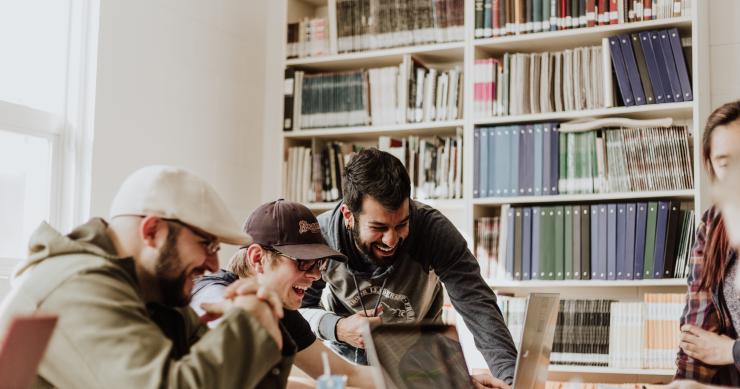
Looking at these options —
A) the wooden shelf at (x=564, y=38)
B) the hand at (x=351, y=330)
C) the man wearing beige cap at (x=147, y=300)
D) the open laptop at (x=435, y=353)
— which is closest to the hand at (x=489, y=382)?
the open laptop at (x=435, y=353)

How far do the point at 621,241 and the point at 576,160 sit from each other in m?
0.42

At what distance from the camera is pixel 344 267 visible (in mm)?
2838

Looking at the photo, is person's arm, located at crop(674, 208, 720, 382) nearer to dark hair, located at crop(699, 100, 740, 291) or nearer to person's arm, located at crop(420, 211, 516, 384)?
dark hair, located at crop(699, 100, 740, 291)

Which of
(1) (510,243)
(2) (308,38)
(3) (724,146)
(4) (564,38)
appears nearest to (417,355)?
(3) (724,146)

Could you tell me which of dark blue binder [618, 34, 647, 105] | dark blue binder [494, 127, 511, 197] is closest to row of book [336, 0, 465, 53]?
dark blue binder [494, 127, 511, 197]

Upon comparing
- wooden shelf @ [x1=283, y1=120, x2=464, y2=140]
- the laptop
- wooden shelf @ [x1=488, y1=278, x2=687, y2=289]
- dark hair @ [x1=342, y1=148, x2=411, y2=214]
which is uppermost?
wooden shelf @ [x1=283, y1=120, x2=464, y2=140]

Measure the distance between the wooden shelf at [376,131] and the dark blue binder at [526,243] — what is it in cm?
54

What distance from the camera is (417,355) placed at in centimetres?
174

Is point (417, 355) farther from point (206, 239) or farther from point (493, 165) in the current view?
point (493, 165)

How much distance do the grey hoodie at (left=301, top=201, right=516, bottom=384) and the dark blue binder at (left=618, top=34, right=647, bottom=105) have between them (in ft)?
4.86

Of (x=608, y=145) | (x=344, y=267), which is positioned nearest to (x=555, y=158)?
(x=608, y=145)

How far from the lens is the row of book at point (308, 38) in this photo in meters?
4.57

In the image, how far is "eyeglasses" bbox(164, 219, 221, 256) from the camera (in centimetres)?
154

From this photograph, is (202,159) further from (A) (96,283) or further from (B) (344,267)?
(A) (96,283)
